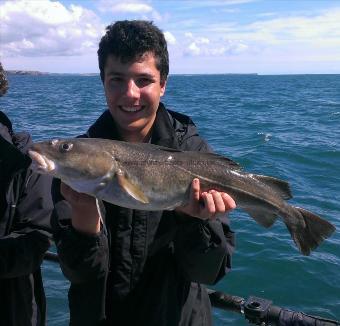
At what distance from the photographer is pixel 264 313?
401cm

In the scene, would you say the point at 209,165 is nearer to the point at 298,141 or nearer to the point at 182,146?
the point at 182,146

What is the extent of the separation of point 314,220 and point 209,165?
0.97 m

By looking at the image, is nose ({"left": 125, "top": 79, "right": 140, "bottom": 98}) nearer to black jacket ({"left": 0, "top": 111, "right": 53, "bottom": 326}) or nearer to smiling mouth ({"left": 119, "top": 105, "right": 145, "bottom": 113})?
smiling mouth ({"left": 119, "top": 105, "right": 145, "bottom": 113})

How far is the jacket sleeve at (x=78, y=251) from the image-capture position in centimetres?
332

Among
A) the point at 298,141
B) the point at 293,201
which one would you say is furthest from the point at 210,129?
the point at 293,201

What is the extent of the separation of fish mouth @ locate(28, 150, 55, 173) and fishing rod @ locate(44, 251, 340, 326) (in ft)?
5.88

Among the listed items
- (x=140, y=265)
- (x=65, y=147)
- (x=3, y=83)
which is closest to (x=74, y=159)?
(x=65, y=147)

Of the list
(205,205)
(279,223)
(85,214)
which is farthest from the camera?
(279,223)

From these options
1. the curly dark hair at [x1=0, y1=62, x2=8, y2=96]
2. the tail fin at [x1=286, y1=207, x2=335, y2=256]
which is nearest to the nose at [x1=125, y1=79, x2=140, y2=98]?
the curly dark hair at [x1=0, y1=62, x2=8, y2=96]

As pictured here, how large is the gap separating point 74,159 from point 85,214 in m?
0.42

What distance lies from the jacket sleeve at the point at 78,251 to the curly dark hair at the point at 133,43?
115cm

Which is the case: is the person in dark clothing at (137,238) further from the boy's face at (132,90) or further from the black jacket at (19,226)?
the black jacket at (19,226)

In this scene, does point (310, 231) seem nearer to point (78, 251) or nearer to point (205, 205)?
point (205, 205)

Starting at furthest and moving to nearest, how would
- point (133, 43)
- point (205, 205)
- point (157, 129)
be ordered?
point (157, 129), point (133, 43), point (205, 205)
